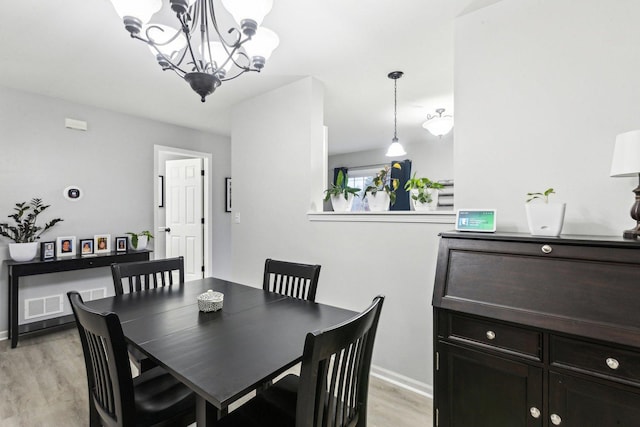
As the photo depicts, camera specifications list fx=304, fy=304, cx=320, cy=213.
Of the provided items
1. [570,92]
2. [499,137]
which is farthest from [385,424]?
[570,92]

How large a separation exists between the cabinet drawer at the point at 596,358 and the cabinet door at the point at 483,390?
0.11 metres

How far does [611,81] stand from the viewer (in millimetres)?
1511

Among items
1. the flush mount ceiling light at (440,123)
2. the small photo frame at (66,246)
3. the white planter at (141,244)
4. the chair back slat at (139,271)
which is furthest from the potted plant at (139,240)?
the flush mount ceiling light at (440,123)

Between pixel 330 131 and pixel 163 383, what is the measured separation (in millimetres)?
4239

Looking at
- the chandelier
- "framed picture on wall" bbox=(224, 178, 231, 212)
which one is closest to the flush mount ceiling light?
the chandelier

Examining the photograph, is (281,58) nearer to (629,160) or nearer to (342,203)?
(342,203)

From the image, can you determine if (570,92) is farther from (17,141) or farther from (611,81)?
(17,141)

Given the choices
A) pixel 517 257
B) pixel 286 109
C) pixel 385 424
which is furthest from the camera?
pixel 286 109

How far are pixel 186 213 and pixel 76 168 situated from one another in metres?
1.54

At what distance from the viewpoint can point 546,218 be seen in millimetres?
1437

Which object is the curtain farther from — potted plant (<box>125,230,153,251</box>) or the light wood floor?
potted plant (<box>125,230,153,251</box>)

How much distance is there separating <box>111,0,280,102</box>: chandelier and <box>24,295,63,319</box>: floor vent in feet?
10.2

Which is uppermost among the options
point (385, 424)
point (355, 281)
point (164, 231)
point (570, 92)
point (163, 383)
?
point (570, 92)

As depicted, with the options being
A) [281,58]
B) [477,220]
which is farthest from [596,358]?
[281,58]
